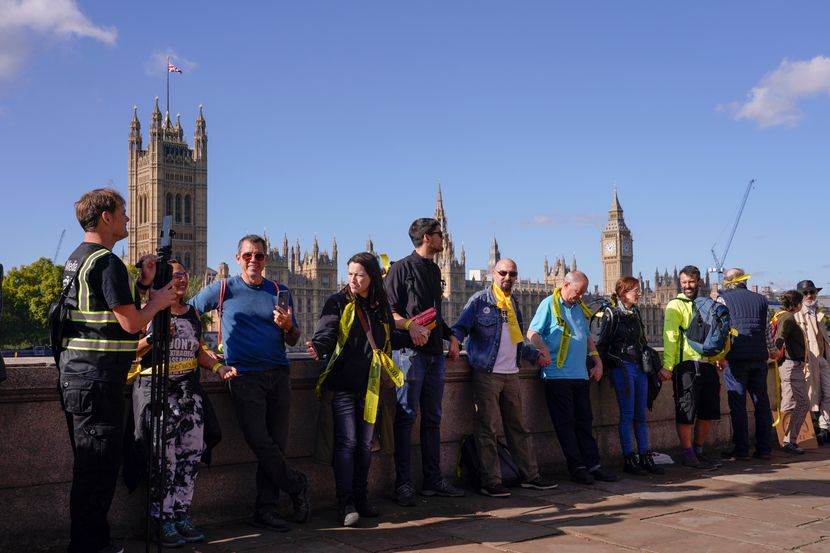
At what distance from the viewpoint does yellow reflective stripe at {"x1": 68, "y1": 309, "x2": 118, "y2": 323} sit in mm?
4191

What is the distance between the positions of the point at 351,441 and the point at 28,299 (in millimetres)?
57686

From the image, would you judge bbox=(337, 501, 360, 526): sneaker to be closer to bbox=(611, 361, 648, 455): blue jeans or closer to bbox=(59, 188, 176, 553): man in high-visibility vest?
bbox=(59, 188, 176, 553): man in high-visibility vest

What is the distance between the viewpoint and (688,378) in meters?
7.77

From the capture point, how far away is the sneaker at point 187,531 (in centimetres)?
482

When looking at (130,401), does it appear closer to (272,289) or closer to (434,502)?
(272,289)

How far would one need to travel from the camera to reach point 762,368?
27.8 ft

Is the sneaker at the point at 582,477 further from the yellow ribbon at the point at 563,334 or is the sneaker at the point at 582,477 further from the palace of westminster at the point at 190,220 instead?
the palace of westminster at the point at 190,220

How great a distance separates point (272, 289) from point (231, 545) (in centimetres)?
153

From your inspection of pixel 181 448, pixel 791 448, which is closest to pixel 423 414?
pixel 181 448

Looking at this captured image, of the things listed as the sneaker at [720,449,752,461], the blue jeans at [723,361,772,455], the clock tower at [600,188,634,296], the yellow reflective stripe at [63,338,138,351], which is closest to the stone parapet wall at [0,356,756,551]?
the yellow reflective stripe at [63,338,138,351]

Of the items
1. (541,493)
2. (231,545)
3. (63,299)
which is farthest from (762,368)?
(63,299)

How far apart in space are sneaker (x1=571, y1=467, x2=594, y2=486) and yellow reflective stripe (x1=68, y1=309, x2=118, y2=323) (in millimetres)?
3951

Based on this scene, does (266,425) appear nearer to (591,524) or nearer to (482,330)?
(482,330)

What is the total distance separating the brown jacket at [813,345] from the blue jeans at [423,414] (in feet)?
17.0
